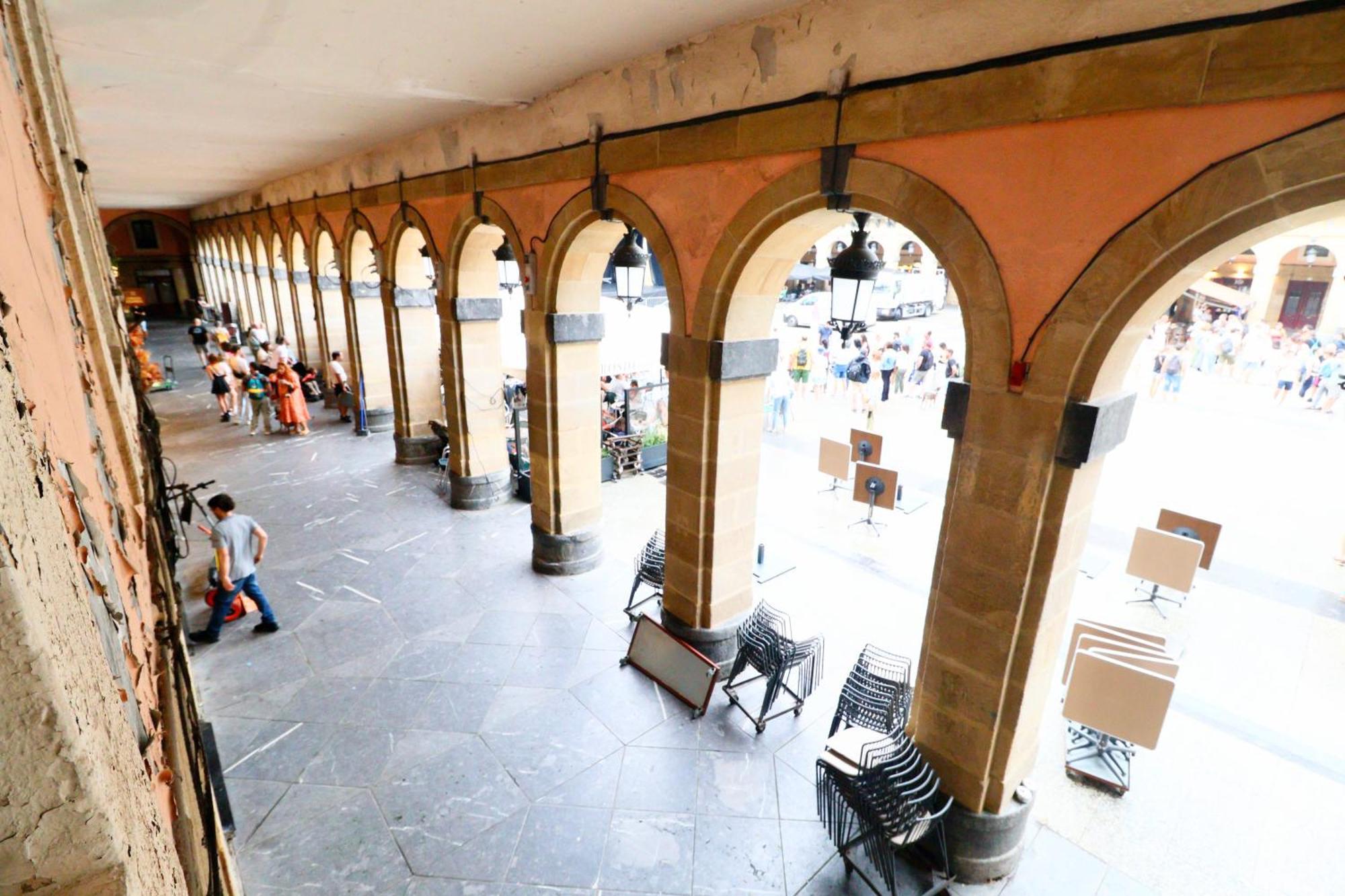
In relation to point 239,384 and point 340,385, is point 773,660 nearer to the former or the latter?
point 340,385

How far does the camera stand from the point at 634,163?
509 centimetres

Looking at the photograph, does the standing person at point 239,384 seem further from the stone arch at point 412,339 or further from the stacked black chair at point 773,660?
the stacked black chair at point 773,660

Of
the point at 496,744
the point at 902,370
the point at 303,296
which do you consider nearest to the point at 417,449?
the point at 303,296

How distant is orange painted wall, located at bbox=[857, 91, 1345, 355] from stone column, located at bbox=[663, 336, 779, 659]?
72.3 inches

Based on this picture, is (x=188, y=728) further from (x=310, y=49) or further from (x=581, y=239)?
(x=581, y=239)

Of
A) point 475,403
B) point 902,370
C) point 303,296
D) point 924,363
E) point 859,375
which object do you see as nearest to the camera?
point 475,403

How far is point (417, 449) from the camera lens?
1061 cm

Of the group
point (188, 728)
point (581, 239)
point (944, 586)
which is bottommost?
point (944, 586)

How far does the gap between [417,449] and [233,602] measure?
4.63m

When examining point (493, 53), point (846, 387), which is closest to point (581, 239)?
point (493, 53)

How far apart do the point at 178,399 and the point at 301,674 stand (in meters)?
12.3

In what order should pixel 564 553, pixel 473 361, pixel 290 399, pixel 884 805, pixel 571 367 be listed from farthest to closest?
pixel 290 399, pixel 473 361, pixel 564 553, pixel 571 367, pixel 884 805

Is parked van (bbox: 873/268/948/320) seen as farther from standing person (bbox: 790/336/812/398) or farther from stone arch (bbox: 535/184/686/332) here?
stone arch (bbox: 535/184/686/332)

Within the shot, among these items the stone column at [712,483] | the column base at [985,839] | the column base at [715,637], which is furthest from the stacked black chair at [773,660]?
the column base at [985,839]
